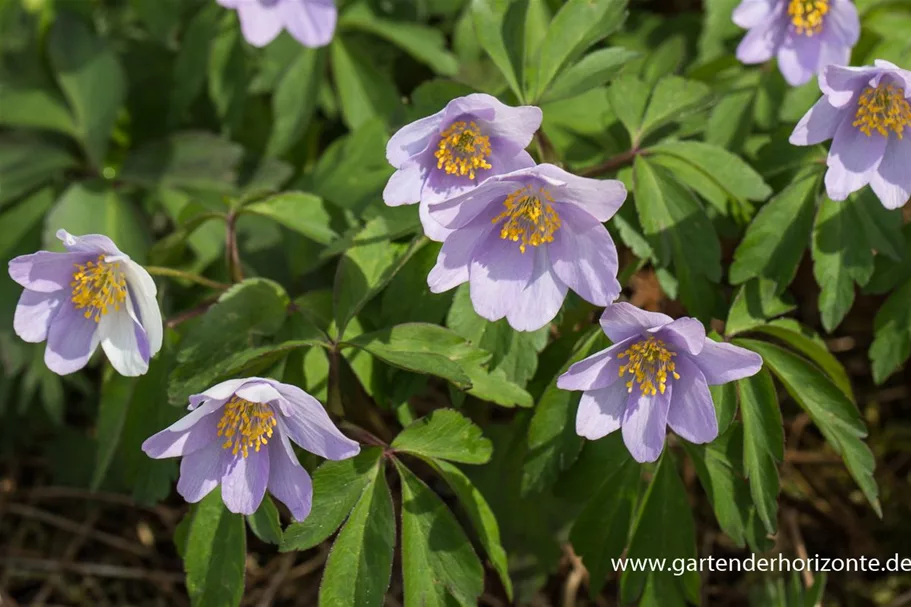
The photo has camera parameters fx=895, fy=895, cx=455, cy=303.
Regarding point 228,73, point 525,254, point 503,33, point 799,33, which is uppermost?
point 503,33

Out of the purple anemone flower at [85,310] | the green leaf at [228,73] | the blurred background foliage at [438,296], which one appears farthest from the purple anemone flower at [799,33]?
the purple anemone flower at [85,310]

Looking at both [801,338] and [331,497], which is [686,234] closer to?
[801,338]

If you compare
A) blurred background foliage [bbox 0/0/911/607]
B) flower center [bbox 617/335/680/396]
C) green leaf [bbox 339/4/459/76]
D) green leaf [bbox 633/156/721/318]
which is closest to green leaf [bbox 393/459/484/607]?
blurred background foliage [bbox 0/0/911/607]

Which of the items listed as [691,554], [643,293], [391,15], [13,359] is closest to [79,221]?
[13,359]

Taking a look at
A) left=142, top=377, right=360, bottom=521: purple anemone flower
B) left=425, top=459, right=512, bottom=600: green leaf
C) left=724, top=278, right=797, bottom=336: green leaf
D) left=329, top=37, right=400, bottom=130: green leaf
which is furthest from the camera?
left=329, top=37, right=400, bottom=130: green leaf

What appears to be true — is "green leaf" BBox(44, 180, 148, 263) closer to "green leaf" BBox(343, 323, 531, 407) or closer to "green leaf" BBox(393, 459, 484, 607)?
"green leaf" BBox(343, 323, 531, 407)

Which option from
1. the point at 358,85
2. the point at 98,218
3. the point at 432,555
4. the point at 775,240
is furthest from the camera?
the point at 358,85

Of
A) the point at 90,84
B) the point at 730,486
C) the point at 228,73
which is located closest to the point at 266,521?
the point at 730,486

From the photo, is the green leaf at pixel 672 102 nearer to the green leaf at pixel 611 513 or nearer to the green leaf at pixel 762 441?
the green leaf at pixel 762 441
